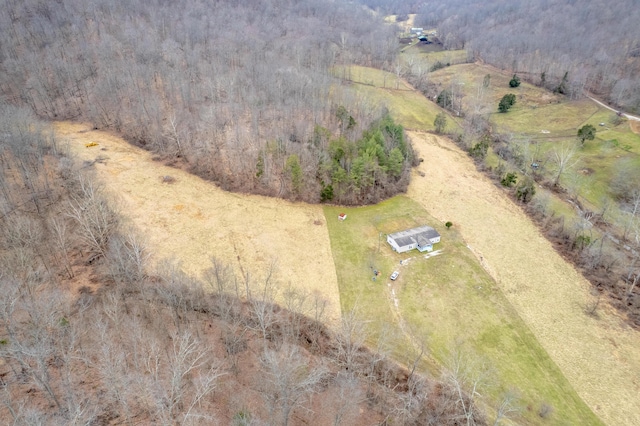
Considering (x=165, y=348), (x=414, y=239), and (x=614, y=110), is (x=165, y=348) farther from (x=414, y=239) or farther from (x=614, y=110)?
(x=614, y=110)

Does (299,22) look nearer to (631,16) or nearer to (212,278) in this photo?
(631,16)

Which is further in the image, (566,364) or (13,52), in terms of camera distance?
(13,52)

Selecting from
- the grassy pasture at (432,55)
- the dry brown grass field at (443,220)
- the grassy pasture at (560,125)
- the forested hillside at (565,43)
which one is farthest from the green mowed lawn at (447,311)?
the grassy pasture at (432,55)

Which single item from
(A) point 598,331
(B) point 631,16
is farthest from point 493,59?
(A) point 598,331

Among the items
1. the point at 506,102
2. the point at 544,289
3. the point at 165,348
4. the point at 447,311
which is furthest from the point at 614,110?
the point at 165,348

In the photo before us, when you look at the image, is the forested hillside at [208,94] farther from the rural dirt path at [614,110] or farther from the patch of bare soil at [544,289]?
the rural dirt path at [614,110]
